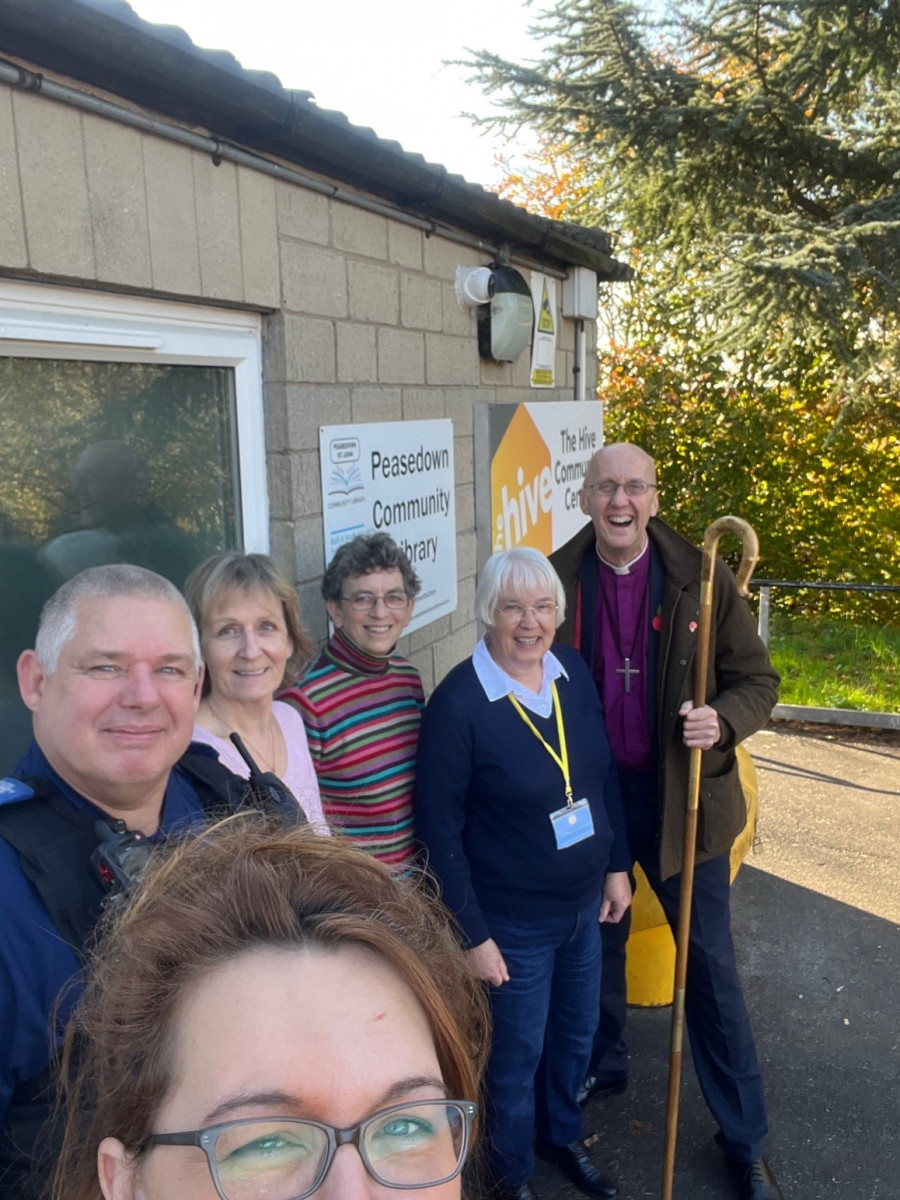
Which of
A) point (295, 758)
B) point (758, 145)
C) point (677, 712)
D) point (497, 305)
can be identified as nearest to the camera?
point (295, 758)

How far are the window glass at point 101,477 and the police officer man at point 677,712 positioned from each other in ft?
3.79

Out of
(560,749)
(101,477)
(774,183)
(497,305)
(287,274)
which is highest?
(774,183)

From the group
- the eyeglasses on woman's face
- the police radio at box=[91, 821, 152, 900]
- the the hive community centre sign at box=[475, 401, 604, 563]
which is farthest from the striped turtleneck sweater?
the the hive community centre sign at box=[475, 401, 604, 563]

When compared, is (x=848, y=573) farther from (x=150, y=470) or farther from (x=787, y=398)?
(x=150, y=470)

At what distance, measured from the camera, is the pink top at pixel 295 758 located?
2.14 m

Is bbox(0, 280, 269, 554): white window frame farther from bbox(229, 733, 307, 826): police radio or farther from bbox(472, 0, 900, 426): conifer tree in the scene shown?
bbox(472, 0, 900, 426): conifer tree

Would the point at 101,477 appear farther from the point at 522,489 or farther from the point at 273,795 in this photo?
the point at 522,489

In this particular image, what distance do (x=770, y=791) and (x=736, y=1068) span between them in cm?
330

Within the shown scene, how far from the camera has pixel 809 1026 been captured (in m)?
3.56

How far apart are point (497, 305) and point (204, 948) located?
3.82 metres

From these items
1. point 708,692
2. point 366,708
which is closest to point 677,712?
point 708,692

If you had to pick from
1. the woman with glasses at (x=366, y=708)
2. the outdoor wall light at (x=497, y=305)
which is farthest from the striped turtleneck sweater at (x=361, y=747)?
the outdoor wall light at (x=497, y=305)

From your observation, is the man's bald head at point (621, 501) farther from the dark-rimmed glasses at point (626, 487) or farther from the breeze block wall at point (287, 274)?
the breeze block wall at point (287, 274)

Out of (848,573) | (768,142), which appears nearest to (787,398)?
(848,573)
